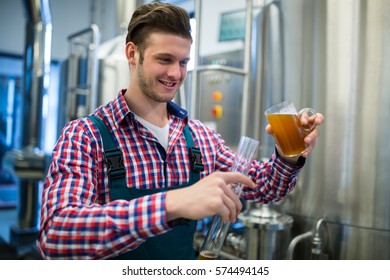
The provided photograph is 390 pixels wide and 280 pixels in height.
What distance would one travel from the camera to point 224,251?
1.97 meters

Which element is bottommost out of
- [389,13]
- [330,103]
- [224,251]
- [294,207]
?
[224,251]

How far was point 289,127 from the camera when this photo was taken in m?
1.01

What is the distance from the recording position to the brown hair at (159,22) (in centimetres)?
104

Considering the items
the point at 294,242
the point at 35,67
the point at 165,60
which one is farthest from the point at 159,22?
the point at 35,67

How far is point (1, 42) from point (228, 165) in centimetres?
539

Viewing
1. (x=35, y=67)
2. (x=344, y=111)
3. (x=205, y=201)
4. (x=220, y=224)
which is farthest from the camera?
(x=35, y=67)

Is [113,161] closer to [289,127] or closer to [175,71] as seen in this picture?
[175,71]

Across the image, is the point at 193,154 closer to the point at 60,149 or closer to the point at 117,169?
the point at 117,169

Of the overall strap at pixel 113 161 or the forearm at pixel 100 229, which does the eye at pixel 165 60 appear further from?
the forearm at pixel 100 229

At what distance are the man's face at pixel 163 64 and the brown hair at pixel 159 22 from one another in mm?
20

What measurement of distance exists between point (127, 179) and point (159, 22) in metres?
0.45

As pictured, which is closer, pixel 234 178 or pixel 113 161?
pixel 234 178

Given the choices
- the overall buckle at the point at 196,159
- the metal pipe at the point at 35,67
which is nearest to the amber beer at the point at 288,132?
the overall buckle at the point at 196,159

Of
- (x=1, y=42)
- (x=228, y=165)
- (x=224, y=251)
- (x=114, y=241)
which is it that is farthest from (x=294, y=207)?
(x=1, y=42)
